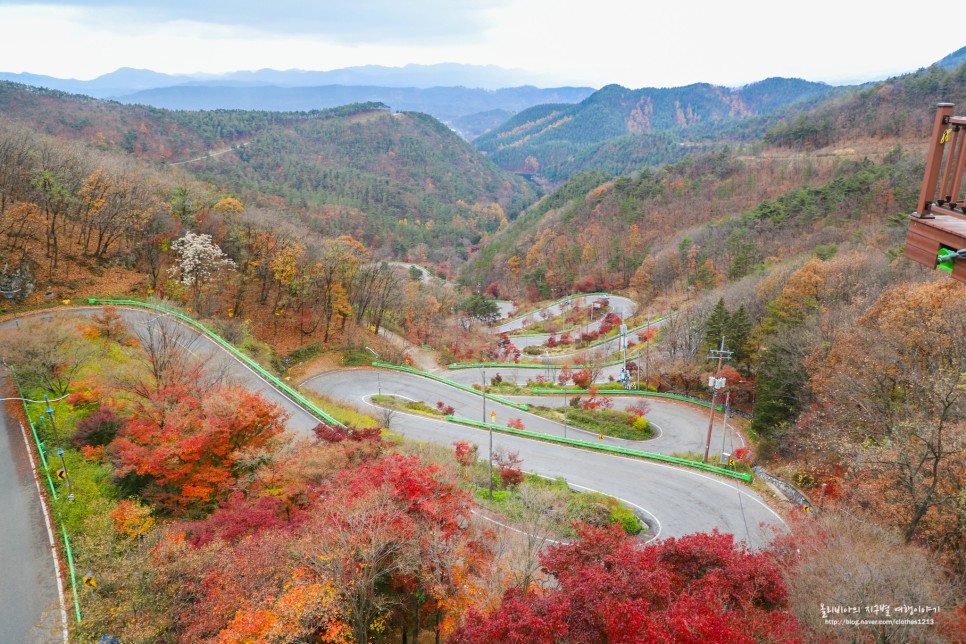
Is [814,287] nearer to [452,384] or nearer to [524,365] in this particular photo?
[452,384]

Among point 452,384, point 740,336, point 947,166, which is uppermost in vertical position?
point 947,166

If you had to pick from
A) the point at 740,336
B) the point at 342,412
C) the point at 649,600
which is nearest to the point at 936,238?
the point at 649,600

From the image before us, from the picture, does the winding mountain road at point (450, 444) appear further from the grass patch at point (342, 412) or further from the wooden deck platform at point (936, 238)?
the wooden deck platform at point (936, 238)

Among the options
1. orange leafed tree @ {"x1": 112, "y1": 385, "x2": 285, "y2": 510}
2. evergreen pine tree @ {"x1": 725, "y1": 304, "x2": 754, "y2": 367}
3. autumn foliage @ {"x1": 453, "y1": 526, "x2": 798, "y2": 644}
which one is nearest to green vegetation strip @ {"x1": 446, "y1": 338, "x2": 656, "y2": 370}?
evergreen pine tree @ {"x1": 725, "y1": 304, "x2": 754, "y2": 367}

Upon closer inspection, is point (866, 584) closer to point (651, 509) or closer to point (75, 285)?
point (651, 509)

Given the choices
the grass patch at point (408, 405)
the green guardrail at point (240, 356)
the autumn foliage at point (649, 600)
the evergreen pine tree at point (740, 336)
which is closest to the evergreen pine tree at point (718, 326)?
the evergreen pine tree at point (740, 336)

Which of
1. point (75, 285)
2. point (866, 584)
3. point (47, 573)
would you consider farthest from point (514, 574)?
point (75, 285)
